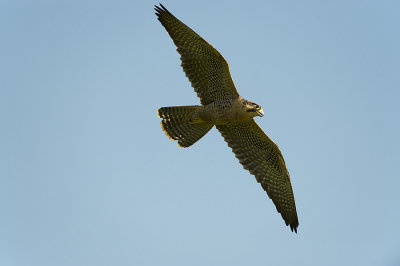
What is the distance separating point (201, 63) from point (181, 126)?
162 cm

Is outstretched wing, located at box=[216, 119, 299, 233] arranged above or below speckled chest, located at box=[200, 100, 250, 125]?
below

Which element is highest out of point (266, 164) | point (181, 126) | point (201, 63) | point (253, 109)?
point (201, 63)

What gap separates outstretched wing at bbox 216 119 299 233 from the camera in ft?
45.7

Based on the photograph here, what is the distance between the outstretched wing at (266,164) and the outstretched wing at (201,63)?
111 cm

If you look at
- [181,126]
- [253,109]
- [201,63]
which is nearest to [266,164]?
[253,109]

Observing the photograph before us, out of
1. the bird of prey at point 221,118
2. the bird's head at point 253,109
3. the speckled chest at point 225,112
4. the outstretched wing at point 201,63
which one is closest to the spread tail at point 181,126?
the bird of prey at point 221,118

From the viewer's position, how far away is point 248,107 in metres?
12.8

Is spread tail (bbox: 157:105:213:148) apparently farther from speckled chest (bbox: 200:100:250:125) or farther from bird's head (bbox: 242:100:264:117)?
bird's head (bbox: 242:100:264:117)

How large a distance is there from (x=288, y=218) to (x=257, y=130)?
7.43 feet

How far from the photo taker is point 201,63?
1292 cm

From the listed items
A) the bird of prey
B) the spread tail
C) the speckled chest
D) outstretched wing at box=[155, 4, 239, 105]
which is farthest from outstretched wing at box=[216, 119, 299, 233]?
outstretched wing at box=[155, 4, 239, 105]

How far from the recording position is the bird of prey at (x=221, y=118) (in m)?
12.8

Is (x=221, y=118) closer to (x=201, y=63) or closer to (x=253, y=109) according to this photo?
(x=253, y=109)

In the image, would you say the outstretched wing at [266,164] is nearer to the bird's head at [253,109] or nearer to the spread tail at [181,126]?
the spread tail at [181,126]
